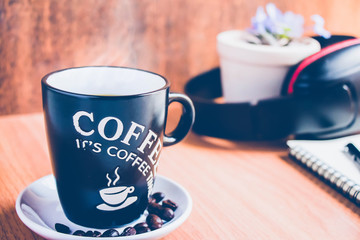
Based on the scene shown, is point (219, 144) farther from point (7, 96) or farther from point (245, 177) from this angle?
point (7, 96)

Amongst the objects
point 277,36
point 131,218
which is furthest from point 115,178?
point 277,36

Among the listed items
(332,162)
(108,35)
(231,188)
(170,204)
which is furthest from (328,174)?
(108,35)

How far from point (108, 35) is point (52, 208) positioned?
17.5 inches

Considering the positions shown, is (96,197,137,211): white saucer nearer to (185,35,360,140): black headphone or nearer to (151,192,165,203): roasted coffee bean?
(151,192,165,203): roasted coffee bean

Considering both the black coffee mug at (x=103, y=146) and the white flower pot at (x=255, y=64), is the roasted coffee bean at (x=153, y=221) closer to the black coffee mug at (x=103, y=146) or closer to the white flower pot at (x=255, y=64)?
the black coffee mug at (x=103, y=146)

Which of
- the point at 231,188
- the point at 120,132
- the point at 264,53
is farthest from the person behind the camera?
the point at 264,53

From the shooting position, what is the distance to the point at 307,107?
0.61m

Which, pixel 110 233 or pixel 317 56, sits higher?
pixel 317 56

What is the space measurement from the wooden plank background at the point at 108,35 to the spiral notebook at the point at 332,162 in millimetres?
371

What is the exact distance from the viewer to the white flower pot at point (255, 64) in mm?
621

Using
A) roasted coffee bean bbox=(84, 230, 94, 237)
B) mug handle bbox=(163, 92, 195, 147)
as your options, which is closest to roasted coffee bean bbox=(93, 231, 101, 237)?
roasted coffee bean bbox=(84, 230, 94, 237)

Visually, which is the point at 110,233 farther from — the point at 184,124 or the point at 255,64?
the point at 255,64

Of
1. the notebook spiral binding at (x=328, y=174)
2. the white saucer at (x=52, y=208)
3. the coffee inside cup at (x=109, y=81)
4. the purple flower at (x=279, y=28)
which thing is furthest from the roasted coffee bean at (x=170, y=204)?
the purple flower at (x=279, y=28)

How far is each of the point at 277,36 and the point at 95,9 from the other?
1.11 feet
